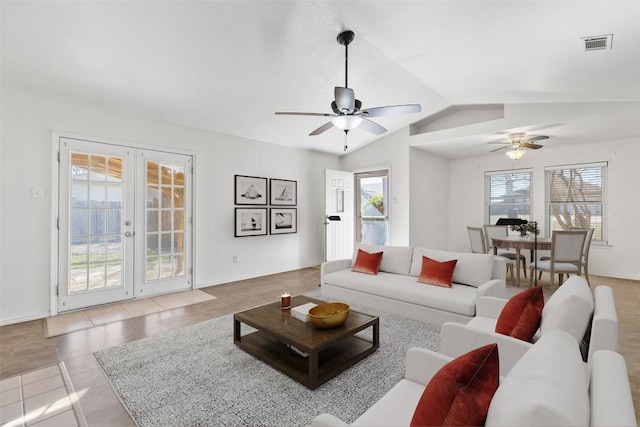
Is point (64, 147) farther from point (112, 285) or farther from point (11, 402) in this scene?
point (11, 402)

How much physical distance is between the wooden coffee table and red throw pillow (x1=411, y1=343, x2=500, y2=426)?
1.17 meters

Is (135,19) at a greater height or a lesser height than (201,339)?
greater

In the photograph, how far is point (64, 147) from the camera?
370 centimetres

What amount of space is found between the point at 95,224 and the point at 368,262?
140 inches

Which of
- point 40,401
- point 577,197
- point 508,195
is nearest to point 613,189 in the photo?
point 577,197

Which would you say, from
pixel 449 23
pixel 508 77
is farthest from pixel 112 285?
pixel 508 77

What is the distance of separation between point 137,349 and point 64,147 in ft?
8.76

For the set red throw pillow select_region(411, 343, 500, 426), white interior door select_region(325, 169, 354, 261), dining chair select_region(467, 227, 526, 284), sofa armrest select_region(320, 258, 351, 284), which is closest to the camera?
red throw pillow select_region(411, 343, 500, 426)

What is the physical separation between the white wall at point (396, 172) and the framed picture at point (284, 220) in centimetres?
200

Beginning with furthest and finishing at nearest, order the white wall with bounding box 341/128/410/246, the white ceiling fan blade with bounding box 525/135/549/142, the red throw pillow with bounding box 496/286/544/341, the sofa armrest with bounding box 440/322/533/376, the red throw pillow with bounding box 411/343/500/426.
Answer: the white wall with bounding box 341/128/410/246, the white ceiling fan blade with bounding box 525/135/549/142, the red throw pillow with bounding box 496/286/544/341, the sofa armrest with bounding box 440/322/533/376, the red throw pillow with bounding box 411/343/500/426

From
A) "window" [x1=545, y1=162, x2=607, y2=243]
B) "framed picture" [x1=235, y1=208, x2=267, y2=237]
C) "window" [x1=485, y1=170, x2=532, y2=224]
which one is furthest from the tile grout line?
"window" [x1=545, y1=162, x2=607, y2=243]

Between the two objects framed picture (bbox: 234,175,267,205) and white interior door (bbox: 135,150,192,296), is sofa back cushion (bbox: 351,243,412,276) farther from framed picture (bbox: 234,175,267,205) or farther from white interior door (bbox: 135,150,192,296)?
white interior door (bbox: 135,150,192,296)

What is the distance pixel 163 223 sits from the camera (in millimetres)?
4555

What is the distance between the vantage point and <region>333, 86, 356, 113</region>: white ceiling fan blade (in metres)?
2.83
